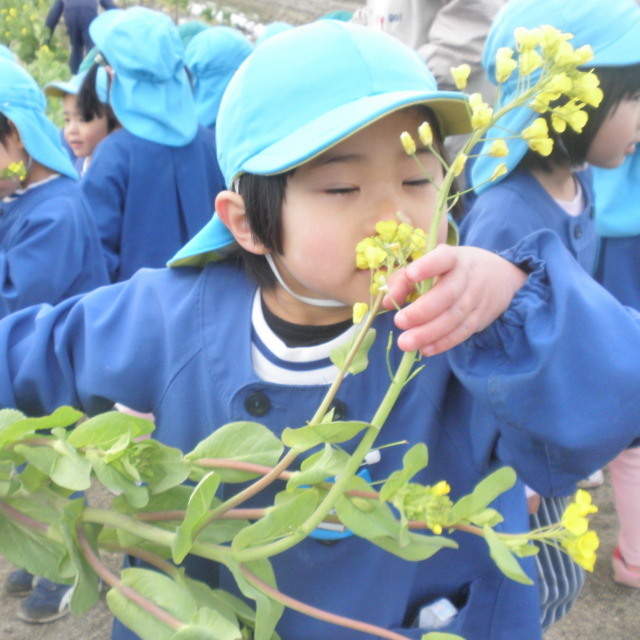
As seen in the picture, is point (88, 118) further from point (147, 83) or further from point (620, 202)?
point (620, 202)

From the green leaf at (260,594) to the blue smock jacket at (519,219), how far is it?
905mm

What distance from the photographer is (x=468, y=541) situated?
0.99 metres

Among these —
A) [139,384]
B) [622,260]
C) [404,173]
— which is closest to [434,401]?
[404,173]

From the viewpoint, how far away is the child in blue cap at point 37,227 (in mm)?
1726

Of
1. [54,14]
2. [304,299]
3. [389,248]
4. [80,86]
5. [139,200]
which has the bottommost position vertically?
[54,14]

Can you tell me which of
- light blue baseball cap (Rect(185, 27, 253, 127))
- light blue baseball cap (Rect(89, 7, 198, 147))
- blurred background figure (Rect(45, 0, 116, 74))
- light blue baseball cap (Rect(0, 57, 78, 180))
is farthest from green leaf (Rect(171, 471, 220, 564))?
blurred background figure (Rect(45, 0, 116, 74))

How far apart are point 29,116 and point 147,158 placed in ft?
1.88

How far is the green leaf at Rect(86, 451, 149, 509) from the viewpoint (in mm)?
628

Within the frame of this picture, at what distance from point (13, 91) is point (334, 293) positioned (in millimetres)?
1616

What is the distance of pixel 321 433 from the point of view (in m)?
0.57

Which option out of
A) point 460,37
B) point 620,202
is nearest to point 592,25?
point 620,202

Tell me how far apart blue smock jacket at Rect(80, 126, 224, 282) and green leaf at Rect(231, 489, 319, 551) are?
6.52 feet

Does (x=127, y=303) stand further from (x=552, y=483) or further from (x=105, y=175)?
(x=105, y=175)

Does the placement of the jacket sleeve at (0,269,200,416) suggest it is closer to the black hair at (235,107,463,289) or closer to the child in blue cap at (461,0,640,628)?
the black hair at (235,107,463,289)
